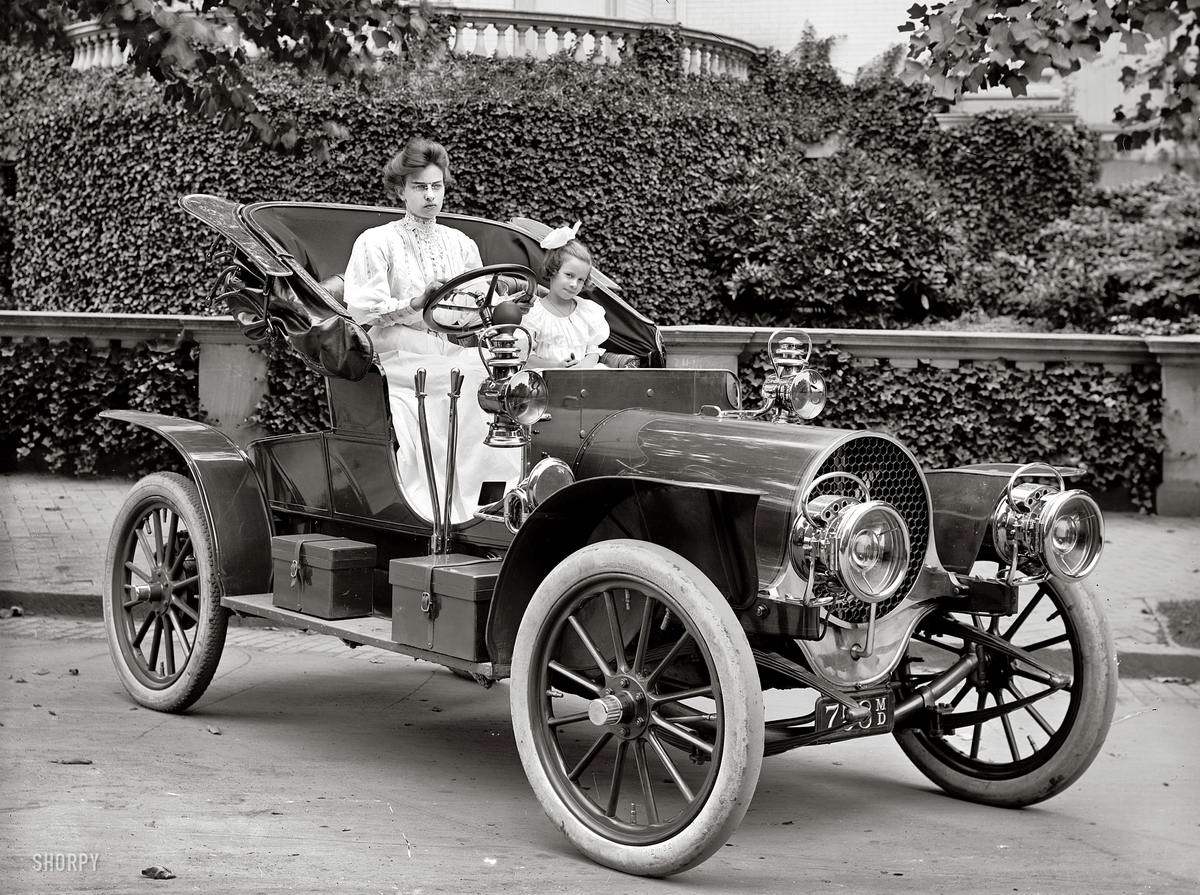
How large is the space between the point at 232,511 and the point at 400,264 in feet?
3.87

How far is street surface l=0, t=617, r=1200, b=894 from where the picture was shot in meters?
3.75

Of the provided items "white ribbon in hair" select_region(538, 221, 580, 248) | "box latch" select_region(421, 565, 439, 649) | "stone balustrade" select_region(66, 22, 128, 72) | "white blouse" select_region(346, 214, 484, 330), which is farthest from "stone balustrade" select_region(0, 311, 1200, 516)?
"stone balustrade" select_region(66, 22, 128, 72)

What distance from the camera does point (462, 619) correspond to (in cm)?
424

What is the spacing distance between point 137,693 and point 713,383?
8.75 feet

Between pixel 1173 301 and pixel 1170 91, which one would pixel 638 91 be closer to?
pixel 1173 301

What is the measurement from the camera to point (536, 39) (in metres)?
18.2

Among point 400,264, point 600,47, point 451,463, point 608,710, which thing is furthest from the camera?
point 600,47

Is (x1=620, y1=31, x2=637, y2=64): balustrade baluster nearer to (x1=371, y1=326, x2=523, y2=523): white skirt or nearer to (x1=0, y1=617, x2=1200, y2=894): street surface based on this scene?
(x1=371, y1=326, x2=523, y2=523): white skirt

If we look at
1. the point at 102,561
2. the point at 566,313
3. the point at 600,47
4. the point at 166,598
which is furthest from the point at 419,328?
the point at 600,47

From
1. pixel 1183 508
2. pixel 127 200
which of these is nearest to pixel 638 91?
pixel 127 200

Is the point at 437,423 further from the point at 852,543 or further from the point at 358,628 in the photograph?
the point at 852,543

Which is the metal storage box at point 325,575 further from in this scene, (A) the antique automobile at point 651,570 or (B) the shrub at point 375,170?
(B) the shrub at point 375,170

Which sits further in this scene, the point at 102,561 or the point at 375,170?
the point at 375,170

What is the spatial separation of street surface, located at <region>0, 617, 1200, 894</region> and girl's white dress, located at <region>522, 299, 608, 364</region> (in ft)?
4.91
